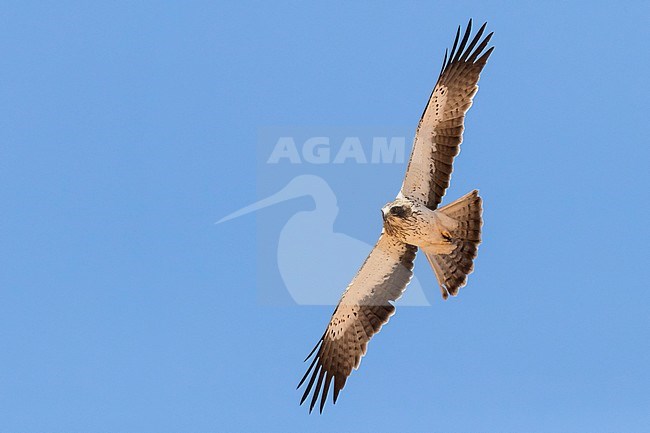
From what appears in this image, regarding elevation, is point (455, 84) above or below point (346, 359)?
above

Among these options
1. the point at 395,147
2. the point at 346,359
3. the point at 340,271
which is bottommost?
the point at 346,359

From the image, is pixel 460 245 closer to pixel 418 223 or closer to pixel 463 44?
pixel 418 223

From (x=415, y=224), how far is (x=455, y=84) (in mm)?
1948

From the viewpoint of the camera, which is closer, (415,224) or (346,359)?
(415,224)

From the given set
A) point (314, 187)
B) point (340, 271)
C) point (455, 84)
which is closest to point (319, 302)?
point (340, 271)

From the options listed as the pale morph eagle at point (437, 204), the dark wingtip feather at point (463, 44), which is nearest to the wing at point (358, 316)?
the pale morph eagle at point (437, 204)

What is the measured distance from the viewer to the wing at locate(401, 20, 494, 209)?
1465cm

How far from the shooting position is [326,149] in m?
15.2

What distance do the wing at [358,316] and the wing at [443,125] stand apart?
0.99m

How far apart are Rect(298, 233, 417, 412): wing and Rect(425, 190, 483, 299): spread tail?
661mm

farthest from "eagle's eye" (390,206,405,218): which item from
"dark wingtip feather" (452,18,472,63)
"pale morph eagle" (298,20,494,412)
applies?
"dark wingtip feather" (452,18,472,63)

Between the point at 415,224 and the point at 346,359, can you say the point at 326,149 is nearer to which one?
the point at 415,224

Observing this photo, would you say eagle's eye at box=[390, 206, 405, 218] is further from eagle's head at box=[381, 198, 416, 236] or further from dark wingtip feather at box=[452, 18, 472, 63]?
dark wingtip feather at box=[452, 18, 472, 63]

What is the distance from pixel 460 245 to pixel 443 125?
1.60m
